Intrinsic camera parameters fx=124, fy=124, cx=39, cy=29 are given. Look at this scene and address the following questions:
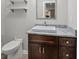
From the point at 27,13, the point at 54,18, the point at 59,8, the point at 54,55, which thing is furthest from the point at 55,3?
the point at 54,55

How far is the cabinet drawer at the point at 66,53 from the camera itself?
207 cm

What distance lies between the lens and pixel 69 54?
2088mm

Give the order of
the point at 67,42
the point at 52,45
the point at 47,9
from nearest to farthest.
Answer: the point at 67,42, the point at 52,45, the point at 47,9

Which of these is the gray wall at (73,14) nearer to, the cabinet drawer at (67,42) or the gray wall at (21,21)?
the cabinet drawer at (67,42)

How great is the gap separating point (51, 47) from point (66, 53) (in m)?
0.28

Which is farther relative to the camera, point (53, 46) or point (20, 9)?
point (20, 9)

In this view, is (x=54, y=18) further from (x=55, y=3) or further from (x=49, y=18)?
(x=55, y=3)

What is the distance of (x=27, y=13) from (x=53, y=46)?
60.5 inches

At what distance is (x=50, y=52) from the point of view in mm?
2215

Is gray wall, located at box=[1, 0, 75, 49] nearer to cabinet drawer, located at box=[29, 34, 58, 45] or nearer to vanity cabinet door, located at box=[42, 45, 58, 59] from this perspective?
cabinet drawer, located at box=[29, 34, 58, 45]

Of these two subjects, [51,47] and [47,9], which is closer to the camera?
[51,47]

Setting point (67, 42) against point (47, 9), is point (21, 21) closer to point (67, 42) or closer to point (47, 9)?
point (47, 9)

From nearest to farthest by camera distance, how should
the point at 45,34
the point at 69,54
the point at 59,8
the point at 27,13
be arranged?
the point at 69,54, the point at 45,34, the point at 59,8, the point at 27,13

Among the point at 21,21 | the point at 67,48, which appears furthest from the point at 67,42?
the point at 21,21
